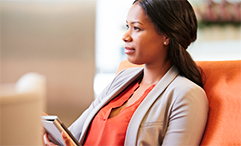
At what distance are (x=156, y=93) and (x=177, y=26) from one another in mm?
265

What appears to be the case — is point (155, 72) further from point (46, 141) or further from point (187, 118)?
point (46, 141)

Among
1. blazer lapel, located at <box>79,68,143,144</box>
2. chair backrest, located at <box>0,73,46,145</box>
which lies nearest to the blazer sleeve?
blazer lapel, located at <box>79,68,143,144</box>

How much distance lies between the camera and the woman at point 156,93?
3.33ft

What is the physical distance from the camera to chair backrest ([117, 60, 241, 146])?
0.98m

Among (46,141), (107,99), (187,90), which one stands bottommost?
(46,141)

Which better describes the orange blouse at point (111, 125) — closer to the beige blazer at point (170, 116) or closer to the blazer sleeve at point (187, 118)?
the beige blazer at point (170, 116)

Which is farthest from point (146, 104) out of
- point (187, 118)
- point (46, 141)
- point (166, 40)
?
point (46, 141)

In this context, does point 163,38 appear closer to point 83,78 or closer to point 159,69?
point 159,69

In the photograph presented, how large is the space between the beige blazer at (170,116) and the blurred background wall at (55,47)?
3.58ft

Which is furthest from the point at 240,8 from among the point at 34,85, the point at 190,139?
the point at 34,85

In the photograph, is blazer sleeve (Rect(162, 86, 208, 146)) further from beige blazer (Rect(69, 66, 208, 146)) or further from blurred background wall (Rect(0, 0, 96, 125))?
blurred background wall (Rect(0, 0, 96, 125))

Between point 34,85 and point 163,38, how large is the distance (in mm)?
861

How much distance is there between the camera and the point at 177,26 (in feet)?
3.58

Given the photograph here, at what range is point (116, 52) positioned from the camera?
2.63m
